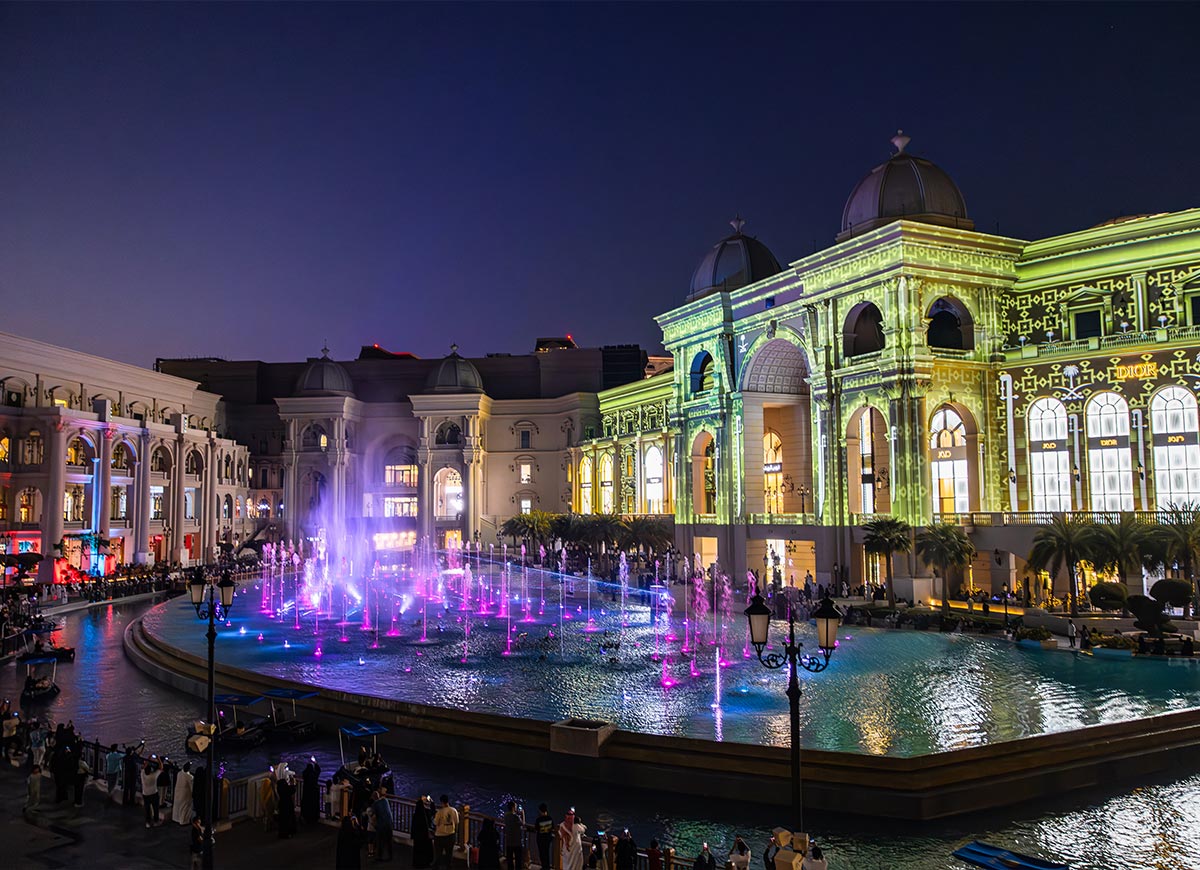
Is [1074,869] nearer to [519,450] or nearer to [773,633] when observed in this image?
[773,633]

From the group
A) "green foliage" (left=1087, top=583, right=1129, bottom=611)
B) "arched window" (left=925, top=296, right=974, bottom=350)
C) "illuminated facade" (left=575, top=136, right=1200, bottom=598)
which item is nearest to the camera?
"green foliage" (left=1087, top=583, right=1129, bottom=611)

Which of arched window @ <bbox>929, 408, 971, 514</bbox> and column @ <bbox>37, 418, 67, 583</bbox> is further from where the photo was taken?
column @ <bbox>37, 418, 67, 583</bbox>

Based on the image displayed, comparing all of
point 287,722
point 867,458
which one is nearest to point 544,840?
point 287,722

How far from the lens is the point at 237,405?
83.9 metres

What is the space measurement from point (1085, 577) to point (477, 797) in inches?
1188

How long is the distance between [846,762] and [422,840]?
7.25 metres

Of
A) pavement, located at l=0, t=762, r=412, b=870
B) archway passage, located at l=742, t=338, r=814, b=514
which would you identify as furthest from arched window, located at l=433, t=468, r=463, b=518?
pavement, located at l=0, t=762, r=412, b=870

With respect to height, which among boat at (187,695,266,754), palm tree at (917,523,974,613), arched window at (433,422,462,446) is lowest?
boat at (187,695,266,754)

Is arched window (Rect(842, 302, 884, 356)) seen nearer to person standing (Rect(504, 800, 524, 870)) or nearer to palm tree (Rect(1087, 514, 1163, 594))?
palm tree (Rect(1087, 514, 1163, 594))

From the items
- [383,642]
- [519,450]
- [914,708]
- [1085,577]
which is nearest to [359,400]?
[519,450]

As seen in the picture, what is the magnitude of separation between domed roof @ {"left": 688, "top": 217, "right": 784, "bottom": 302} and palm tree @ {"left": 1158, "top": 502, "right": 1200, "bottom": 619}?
29479mm

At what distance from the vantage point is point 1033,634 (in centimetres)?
2950

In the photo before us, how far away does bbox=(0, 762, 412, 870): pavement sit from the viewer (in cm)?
1244

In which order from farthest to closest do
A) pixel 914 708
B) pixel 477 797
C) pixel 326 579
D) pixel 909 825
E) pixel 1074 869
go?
pixel 326 579 < pixel 914 708 < pixel 477 797 < pixel 909 825 < pixel 1074 869
